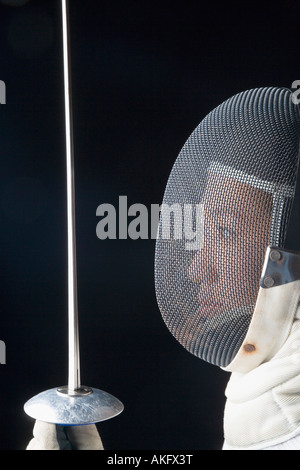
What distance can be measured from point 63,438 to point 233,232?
0.46 meters

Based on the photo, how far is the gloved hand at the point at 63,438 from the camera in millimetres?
962

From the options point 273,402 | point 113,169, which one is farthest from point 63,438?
point 113,169

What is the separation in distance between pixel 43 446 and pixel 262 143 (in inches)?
25.1

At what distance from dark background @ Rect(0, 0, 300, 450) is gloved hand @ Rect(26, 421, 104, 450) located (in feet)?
3.02

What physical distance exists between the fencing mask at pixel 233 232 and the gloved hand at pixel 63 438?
0.79 feet

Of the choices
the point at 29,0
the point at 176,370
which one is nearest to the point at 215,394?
the point at 176,370

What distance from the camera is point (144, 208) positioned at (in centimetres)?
204

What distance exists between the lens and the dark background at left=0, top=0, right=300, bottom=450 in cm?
184

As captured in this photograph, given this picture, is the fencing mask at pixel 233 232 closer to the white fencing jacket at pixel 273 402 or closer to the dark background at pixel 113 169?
the white fencing jacket at pixel 273 402

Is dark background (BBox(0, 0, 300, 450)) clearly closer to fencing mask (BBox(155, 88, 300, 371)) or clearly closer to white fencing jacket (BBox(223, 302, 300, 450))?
fencing mask (BBox(155, 88, 300, 371))

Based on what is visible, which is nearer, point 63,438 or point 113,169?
point 63,438

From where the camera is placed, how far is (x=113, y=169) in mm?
2004

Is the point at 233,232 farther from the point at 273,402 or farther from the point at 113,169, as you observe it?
the point at 113,169

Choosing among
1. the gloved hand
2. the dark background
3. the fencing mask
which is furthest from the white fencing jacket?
the dark background
